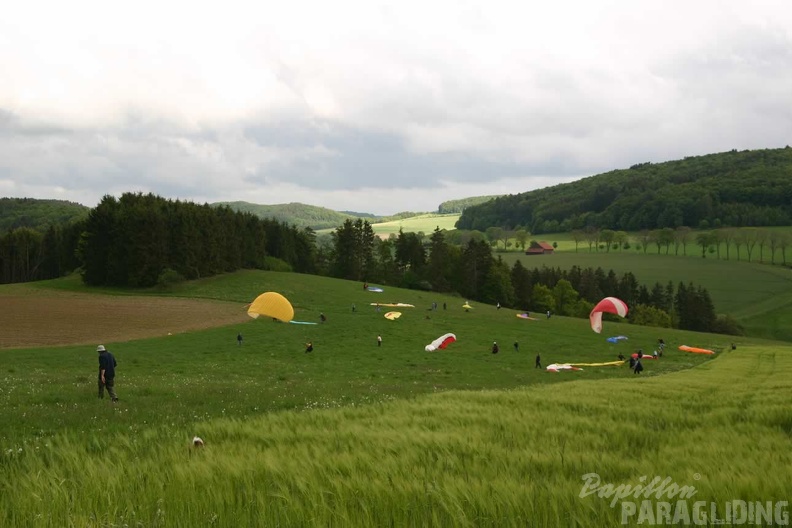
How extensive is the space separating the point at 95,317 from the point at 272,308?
28011 mm

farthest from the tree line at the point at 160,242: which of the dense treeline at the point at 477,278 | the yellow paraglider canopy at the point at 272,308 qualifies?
the yellow paraglider canopy at the point at 272,308

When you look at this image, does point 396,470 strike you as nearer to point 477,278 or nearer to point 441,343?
point 441,343

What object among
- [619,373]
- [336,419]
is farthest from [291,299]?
[336,419]

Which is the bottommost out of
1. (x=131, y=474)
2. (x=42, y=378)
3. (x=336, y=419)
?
(x=42, y=378)

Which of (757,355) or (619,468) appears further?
(757,355)

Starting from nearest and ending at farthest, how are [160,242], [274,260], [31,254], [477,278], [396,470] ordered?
[396,470] < [160,242] < [477,278] < [274,260] < [31,254]

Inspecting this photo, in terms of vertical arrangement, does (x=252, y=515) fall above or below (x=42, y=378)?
above

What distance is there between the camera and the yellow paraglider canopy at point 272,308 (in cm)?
4339

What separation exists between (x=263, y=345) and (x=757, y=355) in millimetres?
47959

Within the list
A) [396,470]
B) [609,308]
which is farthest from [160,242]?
[396,470]

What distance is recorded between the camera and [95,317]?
59.0m

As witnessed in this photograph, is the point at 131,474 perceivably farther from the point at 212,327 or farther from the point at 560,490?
the point at 212,327

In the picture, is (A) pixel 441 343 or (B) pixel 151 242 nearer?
(A) pixel 441 343

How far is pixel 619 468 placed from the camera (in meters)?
5.38
